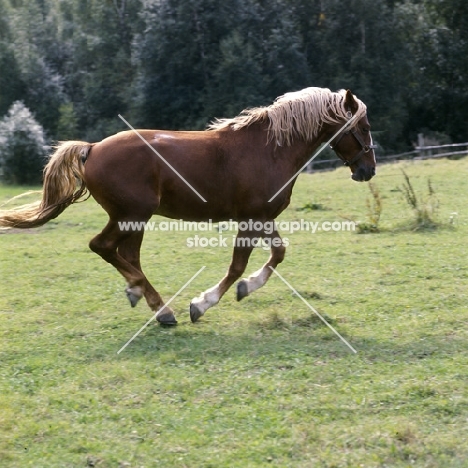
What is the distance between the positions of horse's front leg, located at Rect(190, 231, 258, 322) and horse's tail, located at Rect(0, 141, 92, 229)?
1517 mm

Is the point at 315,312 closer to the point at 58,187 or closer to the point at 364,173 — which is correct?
the point at 364,173

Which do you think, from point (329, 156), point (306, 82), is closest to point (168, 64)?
point (306, 82)

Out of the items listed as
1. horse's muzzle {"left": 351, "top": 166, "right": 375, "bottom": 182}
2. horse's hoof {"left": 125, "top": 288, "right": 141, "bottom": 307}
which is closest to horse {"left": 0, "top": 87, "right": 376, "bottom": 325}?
horse's hoof {"left": 125, "top": 288, "right": 141, "bottom": 307}

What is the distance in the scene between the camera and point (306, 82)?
3903cm

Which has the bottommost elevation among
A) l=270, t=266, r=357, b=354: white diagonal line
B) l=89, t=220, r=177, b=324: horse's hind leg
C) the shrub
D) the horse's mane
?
the shrub

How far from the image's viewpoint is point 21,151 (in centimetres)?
2652

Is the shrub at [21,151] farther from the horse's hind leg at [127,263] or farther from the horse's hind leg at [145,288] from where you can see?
the horse's hind leg at [127,263]

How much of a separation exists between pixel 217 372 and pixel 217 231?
679 cm

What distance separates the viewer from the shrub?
26.1 meters

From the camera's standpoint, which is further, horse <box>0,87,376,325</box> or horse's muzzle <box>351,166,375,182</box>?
horse's muzzle <box>351,166,375,182</box>

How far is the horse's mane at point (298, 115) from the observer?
691cm

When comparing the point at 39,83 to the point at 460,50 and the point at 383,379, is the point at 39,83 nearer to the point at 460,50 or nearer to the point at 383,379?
the point at 460,50

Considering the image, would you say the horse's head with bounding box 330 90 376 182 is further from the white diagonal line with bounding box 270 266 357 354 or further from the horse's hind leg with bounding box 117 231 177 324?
the horse's hind leg with bounding box 117 231 177 324

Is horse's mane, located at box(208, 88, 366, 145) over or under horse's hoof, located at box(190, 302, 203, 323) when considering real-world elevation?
over
